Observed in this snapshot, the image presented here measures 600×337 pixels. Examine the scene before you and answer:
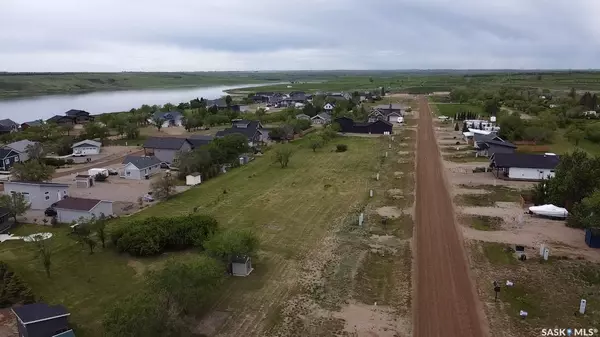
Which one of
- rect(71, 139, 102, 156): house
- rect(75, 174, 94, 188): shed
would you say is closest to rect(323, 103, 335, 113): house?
rect(71, 139, 102, 156): house

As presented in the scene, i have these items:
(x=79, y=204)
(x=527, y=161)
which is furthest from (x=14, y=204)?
(x=527, y=161)

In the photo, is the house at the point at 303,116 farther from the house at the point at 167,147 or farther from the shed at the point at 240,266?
the shed at the point at 240,266

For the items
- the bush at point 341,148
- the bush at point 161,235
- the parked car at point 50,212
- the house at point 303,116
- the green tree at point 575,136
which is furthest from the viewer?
the house at point 303,116

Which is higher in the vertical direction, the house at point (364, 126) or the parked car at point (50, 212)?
the house at point (364, 126)

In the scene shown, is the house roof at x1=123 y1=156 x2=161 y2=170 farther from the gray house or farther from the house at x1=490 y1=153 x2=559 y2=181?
the house at x1=490 y1=153 x2=559 y2=181

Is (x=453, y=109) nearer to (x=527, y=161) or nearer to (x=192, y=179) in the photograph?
(x=527, y=161)

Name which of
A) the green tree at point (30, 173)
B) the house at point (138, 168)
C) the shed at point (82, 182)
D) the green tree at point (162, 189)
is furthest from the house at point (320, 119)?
the green tree at point (30, 173)

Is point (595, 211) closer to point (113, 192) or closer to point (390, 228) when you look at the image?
point (390, 228)
